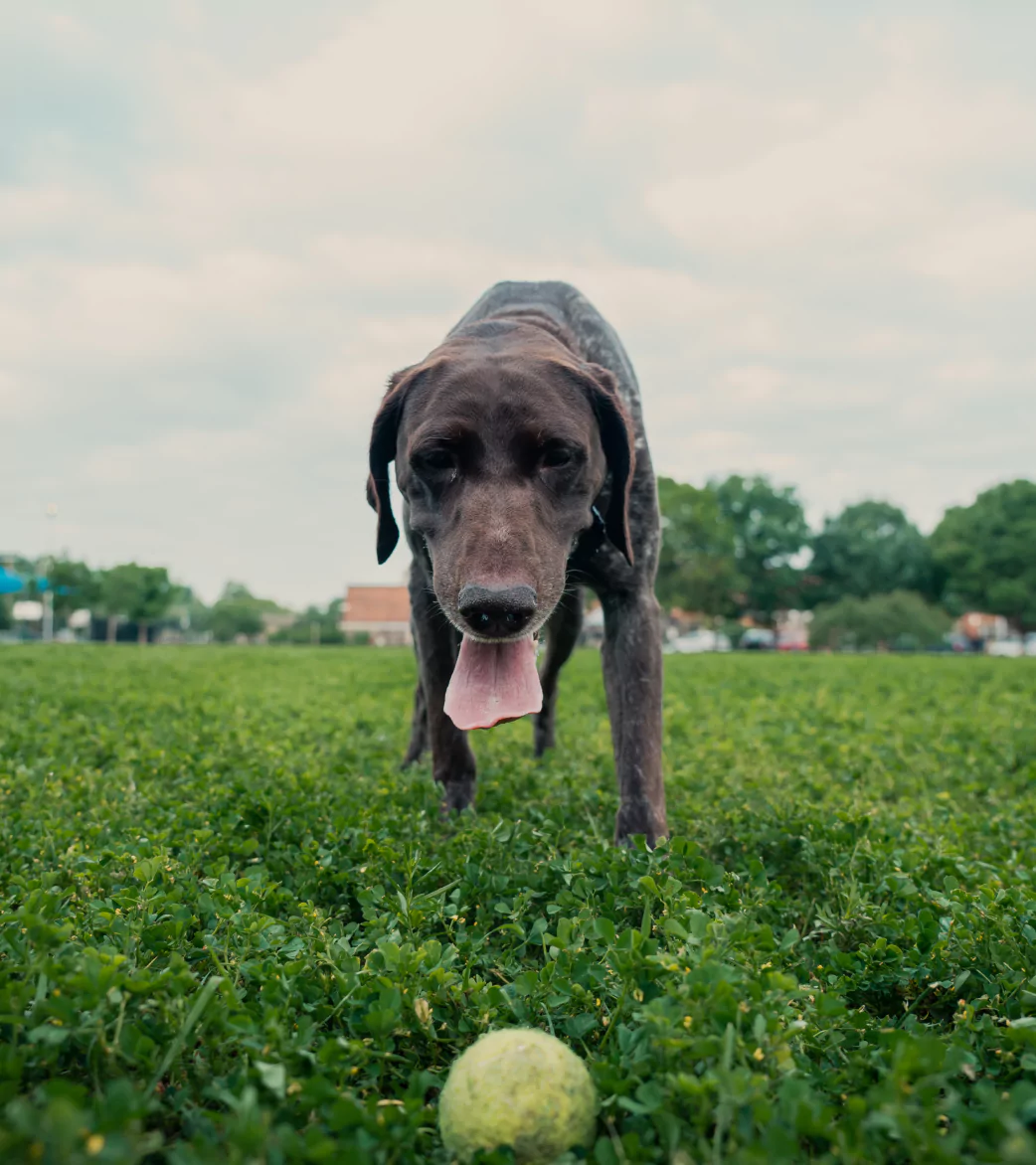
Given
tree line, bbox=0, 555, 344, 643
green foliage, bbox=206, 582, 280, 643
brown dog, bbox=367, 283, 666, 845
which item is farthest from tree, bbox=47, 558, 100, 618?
brown dog, bbox=367, 283, 666, 845

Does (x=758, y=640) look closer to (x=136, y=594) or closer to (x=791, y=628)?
(x=791, y=628)

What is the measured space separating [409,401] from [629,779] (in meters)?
1.80

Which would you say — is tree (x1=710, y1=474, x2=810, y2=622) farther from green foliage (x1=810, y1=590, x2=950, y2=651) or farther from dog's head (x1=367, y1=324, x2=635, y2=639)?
dog's head (x1=367, y1=324, x2=635, y2=639)

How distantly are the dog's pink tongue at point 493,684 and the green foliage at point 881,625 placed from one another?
6045 centimetres

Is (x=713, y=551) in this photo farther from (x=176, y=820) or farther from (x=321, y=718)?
(x=176, y=820)

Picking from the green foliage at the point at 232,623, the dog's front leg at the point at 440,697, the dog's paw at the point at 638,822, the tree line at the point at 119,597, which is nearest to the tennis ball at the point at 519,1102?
the dog's paw at the point at 638,822

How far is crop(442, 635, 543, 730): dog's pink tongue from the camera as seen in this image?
3412 millimetres

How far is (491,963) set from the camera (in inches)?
99.4

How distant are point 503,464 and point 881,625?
200ft

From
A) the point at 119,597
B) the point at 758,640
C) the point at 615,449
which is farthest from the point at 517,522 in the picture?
the point at 758,640

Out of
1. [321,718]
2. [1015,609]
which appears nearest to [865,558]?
[1015,609]

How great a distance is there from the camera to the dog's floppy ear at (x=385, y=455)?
4.07 m

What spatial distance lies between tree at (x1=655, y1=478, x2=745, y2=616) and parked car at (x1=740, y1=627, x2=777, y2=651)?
3.71 meters

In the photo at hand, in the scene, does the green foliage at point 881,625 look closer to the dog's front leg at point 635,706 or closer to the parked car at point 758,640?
the parked car at point 758,640
